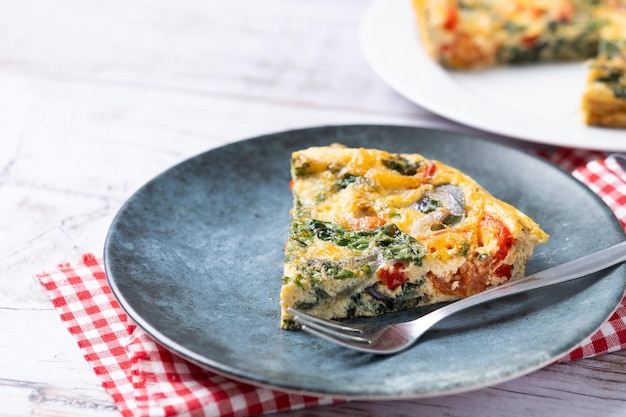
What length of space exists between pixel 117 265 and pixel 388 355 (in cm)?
122

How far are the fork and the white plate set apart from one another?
1.56 m

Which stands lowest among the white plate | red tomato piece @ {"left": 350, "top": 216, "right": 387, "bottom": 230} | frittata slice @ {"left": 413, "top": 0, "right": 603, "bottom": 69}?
red tomato piece @ {"left": 350, "top": 216, "right": 387, "bottom": 230}

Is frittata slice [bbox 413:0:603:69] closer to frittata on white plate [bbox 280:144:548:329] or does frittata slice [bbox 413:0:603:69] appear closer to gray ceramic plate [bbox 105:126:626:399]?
gray ceramic plate [bbox 105:126:626:399]

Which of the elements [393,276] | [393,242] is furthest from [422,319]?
[393,242]

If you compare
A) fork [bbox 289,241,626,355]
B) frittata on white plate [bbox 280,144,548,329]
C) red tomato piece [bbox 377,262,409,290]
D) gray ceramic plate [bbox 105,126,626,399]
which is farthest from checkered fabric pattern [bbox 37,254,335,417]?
red tomato piece [bbox 377,262,409,290]

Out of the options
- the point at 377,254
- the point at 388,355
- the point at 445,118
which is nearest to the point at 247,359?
the point at 388,355

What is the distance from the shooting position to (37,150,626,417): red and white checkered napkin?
9.76 feet

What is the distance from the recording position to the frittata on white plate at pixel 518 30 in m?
6.10

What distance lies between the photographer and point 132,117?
558 centimetres

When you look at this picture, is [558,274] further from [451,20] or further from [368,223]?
[451,20]

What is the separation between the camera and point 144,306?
319 centimetres

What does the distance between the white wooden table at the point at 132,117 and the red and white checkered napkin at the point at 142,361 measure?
0.06 metres

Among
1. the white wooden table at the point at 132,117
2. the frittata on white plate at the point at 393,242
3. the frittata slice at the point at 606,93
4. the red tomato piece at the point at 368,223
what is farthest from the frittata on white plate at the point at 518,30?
the red tomato piece at the point at 368,223

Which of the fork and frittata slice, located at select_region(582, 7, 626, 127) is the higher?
frittata slice, located at select_region(582, 7, 626, 127)
